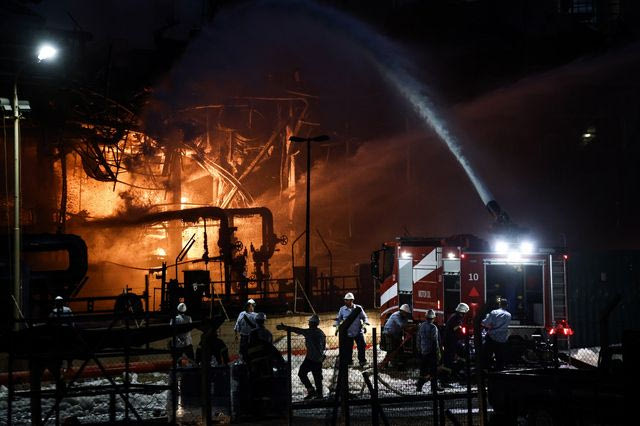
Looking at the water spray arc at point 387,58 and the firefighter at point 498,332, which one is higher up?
the water spray arc at point 387,58

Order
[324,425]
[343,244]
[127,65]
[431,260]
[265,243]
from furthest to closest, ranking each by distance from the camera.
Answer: [343,244] → [127,65] → [265,243] → [431,260] → [324,425]

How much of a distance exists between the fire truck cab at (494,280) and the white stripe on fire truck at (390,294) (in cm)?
78

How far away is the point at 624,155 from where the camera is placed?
3450 centimetres

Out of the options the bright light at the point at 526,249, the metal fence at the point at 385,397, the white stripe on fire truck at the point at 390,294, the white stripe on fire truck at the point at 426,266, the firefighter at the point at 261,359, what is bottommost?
the metal fence at the point at 385,397

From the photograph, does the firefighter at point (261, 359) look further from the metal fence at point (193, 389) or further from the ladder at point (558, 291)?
the ladder at point (558, 291)

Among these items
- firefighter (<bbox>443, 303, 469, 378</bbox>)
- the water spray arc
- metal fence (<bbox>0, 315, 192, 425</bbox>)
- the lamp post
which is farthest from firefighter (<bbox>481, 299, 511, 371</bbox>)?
the water spray arc

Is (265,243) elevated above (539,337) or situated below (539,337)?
above

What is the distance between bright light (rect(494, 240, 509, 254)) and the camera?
14742mm

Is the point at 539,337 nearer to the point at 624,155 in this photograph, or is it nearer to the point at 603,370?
the point at 603,370

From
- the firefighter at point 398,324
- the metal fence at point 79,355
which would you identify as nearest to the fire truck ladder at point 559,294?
the firefighter at point 398,324

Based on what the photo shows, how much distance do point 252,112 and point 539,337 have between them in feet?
70.7

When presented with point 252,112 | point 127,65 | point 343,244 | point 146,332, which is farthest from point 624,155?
point 146,332

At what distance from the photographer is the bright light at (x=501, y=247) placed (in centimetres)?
1474

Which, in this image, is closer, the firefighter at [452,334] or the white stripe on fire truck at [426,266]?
the firefighter at [452,334]
